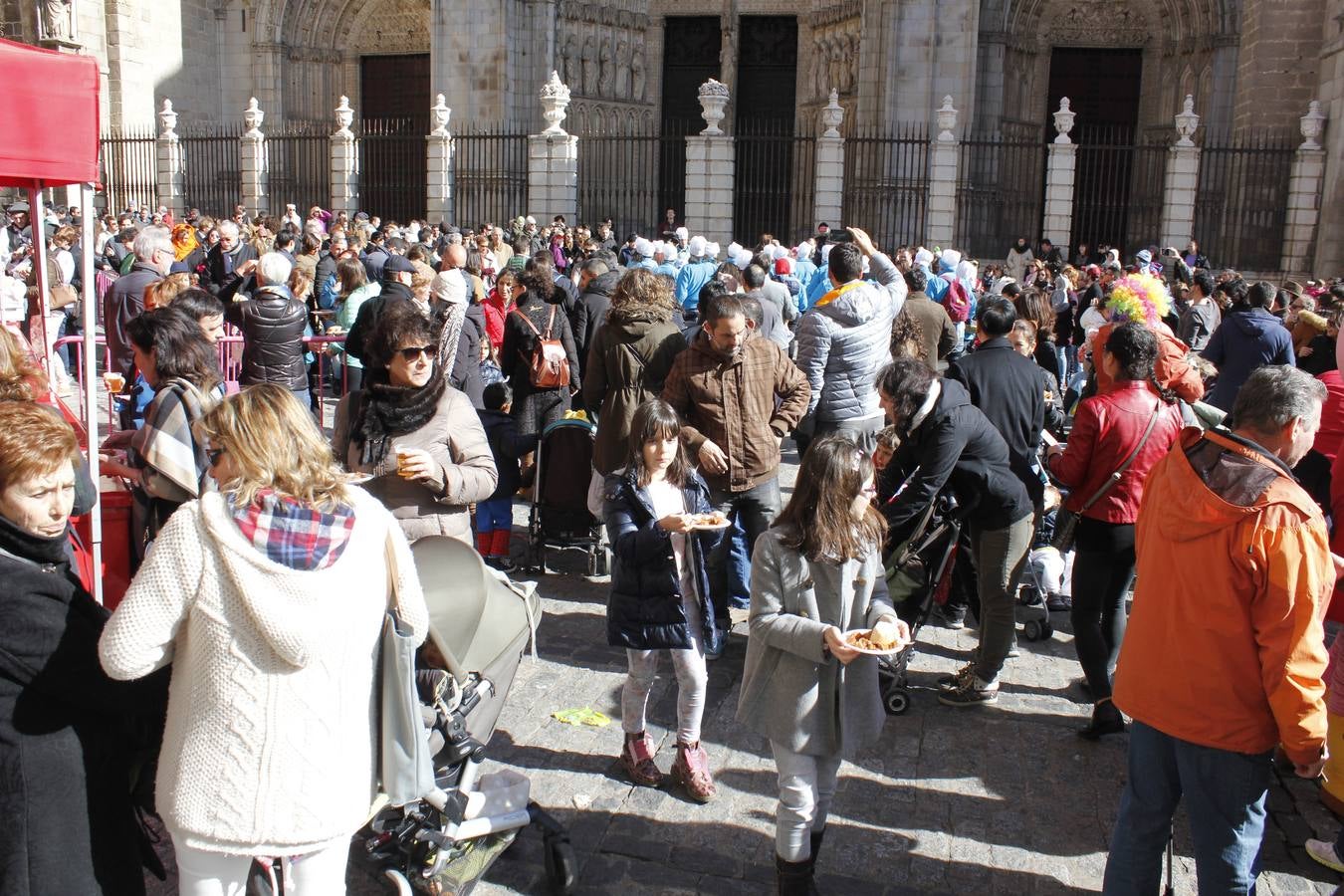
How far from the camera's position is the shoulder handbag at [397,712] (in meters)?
2.91

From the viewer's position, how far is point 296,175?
23969mm

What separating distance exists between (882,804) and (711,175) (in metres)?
16.0

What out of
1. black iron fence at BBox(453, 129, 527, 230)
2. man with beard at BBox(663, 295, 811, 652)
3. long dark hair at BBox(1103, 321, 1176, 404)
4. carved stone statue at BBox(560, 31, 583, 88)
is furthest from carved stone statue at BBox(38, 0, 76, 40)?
long dark hair at BBox(1103, 321, 1176, 404)

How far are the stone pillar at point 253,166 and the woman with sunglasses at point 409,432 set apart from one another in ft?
66.1

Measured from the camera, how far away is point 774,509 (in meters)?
5.98

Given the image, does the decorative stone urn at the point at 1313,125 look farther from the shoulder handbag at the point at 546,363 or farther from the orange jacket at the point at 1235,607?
the orange jacket at the point at 1235,607

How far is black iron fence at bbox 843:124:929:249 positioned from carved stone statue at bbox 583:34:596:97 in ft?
18.4

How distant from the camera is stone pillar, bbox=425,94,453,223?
2136 centimetres

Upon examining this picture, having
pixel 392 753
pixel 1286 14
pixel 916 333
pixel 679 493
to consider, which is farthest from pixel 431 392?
pixel 1286 14

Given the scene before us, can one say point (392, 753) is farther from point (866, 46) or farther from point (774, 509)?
point (866, 46)

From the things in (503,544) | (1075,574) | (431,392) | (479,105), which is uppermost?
(479,105)

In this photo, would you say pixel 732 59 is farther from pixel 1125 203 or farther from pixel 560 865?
pixel 560 865

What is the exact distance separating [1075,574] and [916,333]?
2.18 metres

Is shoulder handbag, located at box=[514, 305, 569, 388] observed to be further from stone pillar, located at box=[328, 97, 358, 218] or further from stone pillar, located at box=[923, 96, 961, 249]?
stone pillar, located at box=[328, 97, 358, 218]
